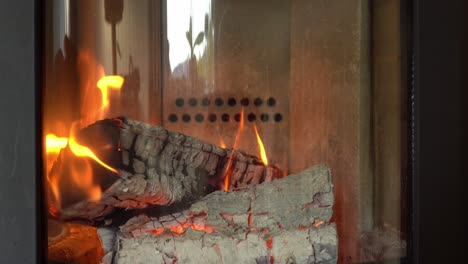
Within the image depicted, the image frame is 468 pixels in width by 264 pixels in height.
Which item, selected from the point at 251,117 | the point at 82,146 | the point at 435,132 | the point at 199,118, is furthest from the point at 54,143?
the point at 435,132

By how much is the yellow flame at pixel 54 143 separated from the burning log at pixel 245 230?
0.16 metres

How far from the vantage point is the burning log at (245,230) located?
0.90 m

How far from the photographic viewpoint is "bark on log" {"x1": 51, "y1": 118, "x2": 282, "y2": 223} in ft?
2.97

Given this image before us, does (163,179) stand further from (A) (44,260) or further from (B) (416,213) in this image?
(B) (416,213)

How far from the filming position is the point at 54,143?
88cm

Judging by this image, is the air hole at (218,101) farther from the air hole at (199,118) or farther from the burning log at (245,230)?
the burning log at (245,230)

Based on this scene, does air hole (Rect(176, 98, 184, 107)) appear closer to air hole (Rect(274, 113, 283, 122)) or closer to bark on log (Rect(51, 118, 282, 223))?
bark on log (Rect(51, 118, 282, 223))

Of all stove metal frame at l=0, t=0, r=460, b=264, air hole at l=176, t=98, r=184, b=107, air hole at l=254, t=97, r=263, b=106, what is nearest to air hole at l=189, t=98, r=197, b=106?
air hole at l=176, t=98, r=184, b=107

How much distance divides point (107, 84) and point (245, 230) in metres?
0.36

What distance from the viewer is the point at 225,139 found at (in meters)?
0.98

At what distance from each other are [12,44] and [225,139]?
1.30 feet

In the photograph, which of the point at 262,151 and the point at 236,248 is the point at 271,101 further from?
the point at 236,248

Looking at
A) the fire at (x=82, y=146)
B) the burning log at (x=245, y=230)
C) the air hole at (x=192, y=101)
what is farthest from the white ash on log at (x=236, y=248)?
the air hole at (x=192, y=101)

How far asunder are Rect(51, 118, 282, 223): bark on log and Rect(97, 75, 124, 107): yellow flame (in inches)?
1.5
